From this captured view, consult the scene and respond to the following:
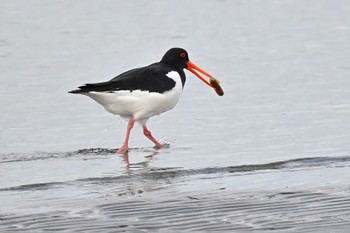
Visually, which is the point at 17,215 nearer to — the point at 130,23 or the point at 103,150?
the point at 103,150

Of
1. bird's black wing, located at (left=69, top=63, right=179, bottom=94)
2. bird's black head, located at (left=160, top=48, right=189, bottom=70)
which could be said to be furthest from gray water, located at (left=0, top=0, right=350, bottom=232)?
bird's black head, located at (left=160, top=48, right=189, bottom=70)

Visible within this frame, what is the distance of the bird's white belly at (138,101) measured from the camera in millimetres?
10773

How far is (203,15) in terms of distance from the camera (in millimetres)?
20312

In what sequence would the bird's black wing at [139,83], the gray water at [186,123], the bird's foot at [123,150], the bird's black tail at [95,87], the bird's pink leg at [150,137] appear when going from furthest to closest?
the bird's pink leg at [150,137] < the bird's black wing at [139,83] < the bird's black tail at [95,87] < the bird's foot at [123,150] < the gray water at [186,123]

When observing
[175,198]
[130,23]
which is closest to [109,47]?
[130,23]

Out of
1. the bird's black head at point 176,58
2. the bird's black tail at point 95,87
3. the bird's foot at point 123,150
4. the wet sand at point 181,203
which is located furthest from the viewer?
the bird's black head at point 176,58

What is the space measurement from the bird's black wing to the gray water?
0.64 meters

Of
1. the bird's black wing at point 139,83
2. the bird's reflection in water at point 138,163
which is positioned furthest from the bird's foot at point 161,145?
the bird's black wing at point 139,83

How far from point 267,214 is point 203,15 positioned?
1354 cm

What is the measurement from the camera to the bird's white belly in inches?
424

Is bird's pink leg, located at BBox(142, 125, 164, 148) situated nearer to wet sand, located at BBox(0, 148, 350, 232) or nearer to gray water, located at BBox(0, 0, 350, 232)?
gray water, located at BBox(0, 0, 350, 232)

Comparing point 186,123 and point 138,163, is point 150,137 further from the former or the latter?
point 138,163

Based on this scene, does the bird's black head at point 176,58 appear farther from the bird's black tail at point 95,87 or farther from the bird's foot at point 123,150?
the bird's foot at point 123,150

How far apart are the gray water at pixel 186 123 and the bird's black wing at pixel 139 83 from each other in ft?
2.10
